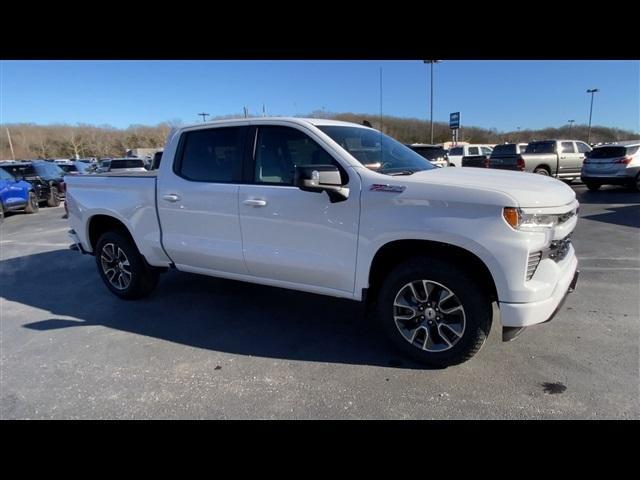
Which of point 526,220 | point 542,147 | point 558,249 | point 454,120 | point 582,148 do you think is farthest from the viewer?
point 454,120

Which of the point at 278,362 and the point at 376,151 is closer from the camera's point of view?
the point at 278,362

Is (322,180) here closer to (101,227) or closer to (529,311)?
(529,311)

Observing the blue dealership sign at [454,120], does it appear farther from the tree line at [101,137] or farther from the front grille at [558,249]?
the tree line at [101,137]

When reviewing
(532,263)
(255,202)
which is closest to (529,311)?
(532,263)

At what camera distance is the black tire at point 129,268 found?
4.52m

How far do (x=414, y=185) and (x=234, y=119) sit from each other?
2014 mm

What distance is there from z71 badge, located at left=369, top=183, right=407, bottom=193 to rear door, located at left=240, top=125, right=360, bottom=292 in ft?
0.43

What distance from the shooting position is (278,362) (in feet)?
10.4

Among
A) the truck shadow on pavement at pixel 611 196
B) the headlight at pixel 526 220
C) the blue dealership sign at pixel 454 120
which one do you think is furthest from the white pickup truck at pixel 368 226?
the blue dealership sign at pixel 454 120

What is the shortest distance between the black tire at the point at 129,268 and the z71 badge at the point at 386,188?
3067 mm

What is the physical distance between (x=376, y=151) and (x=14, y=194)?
14.1 meters

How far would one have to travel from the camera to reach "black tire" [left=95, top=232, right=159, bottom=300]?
4.52m

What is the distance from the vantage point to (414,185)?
2.79 m

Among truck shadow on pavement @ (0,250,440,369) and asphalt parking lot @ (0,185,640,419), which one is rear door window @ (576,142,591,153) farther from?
truck shadow on pavement @ (0,250,440,369)
